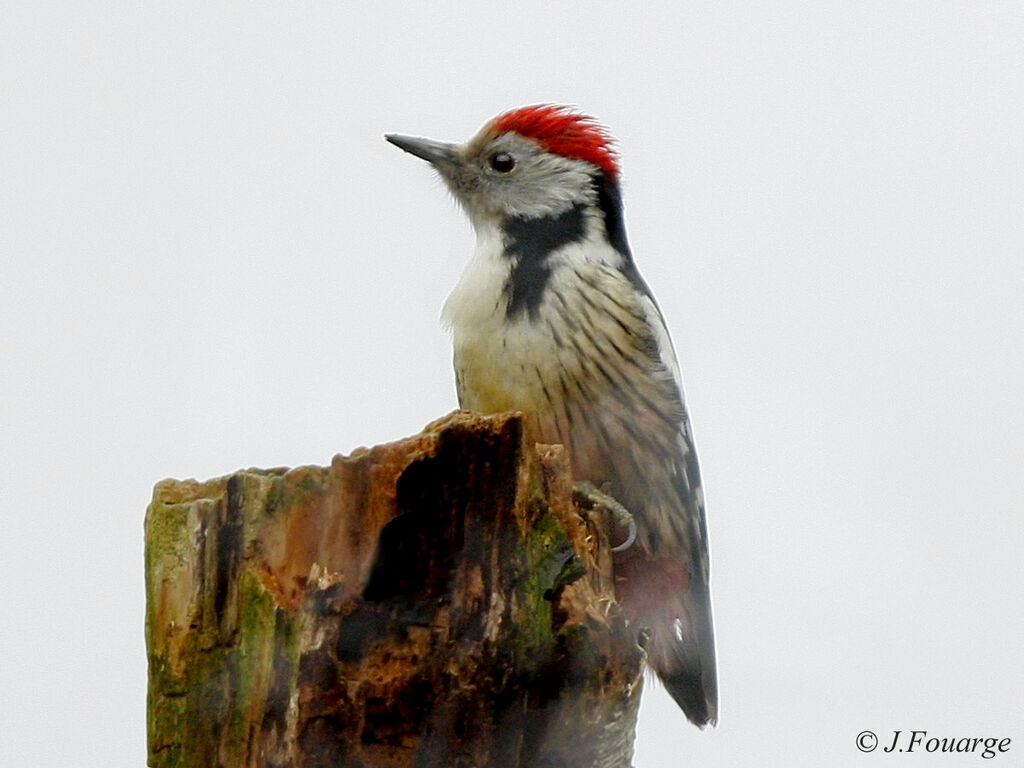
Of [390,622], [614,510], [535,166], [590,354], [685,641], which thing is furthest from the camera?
[535,166]

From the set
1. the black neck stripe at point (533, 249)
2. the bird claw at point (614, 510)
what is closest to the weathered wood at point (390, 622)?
the bird claw at point (614, 510)

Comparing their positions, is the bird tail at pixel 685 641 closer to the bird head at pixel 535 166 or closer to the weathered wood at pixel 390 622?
the bird head at pixel 535 166

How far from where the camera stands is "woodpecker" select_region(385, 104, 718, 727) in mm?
4270

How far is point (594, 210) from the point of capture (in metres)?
4.83

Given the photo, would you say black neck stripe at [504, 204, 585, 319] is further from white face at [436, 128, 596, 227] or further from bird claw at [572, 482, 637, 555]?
bird claw at [572, 482, 637, 555]

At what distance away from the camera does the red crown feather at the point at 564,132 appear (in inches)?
191

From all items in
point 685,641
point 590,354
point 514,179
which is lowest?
point 685,641

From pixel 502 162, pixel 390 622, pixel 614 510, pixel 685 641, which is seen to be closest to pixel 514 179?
pixel 502 162

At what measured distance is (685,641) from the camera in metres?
4.57

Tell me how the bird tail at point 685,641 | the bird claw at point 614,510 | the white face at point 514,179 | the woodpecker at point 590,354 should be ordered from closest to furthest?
1. the bird claw at point 614,510
2. the woodpecker at point 590,354
3. the bird tail at point 685,641
4. the white face at point 514,179

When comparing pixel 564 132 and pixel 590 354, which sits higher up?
pixel 564 132

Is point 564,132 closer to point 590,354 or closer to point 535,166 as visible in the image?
point 535,166

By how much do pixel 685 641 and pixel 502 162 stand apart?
189cm

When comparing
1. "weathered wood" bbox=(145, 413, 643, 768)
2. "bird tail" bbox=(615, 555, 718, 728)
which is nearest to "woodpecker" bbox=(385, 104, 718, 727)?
"bird tail" bbox=(615, 555, 718, 728)
